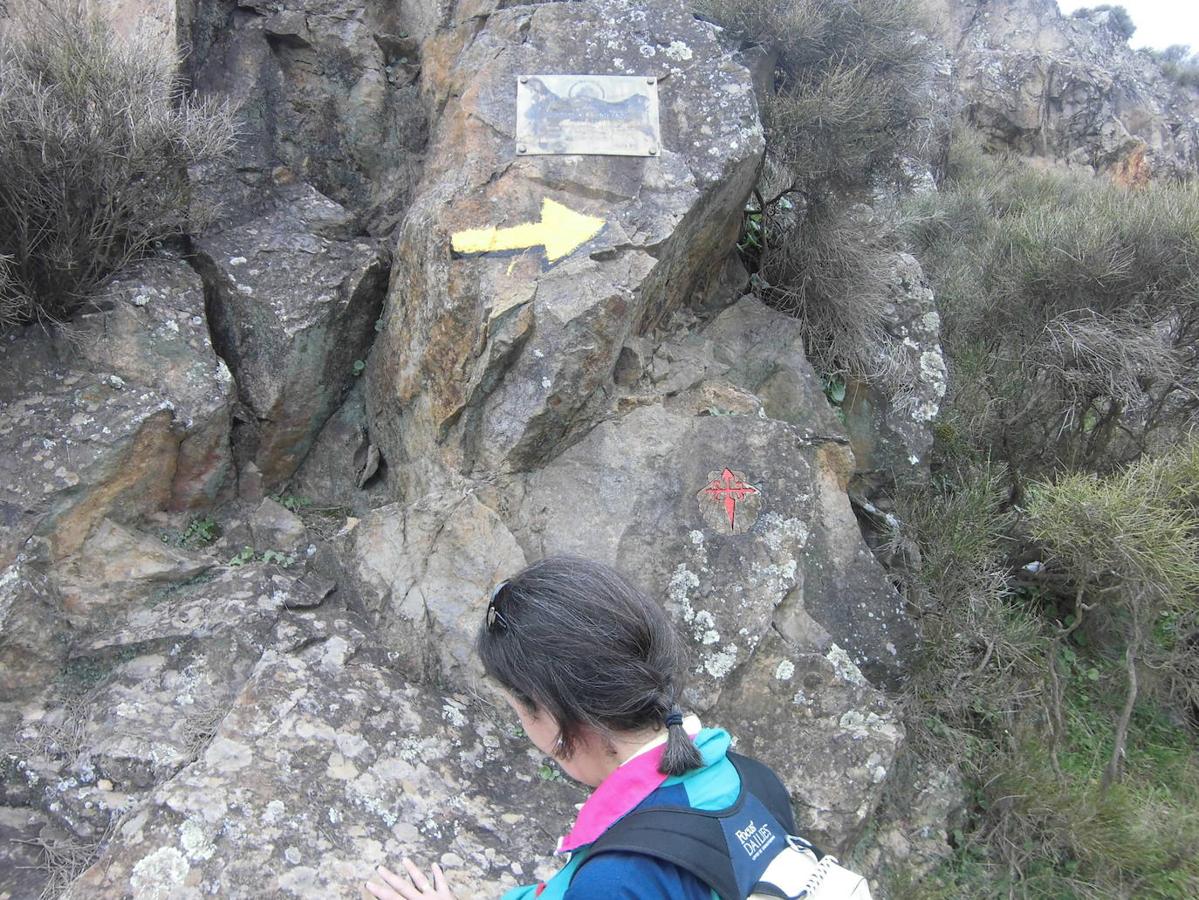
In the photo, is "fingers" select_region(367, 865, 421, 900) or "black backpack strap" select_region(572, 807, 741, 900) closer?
"black backpack strap" select_region(572, 807, 741, 900)

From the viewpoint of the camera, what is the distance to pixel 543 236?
342cm

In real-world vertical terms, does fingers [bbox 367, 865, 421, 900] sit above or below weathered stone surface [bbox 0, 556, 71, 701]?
above

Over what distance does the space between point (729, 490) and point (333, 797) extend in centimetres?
172

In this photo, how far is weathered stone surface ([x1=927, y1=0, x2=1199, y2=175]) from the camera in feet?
44.8

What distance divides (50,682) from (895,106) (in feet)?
14.8

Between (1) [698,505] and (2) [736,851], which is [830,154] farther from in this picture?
(2) [736,851]

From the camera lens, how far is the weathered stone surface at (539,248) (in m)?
3.29

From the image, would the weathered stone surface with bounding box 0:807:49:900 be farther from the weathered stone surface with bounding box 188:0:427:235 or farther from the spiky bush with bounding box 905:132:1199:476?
the spiky bush with bounding box 905:132:1199:476

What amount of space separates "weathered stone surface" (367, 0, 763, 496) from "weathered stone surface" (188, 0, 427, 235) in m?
0.39

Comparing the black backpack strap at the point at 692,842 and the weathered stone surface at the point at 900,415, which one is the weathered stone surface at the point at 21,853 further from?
the weathered stone surface at the point at 900,415

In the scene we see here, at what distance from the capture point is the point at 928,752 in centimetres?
348

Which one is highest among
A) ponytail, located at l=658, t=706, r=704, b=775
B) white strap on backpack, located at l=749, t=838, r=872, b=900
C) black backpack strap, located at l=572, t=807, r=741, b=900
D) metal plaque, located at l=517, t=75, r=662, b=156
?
metal plaque, located at l=517, t=75, r=662, b=156

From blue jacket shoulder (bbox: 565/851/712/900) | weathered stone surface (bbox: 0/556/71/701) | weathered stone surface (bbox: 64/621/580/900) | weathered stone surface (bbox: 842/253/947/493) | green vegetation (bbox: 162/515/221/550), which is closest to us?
blue jacket shoulder (bbox: 565/851/712/900)

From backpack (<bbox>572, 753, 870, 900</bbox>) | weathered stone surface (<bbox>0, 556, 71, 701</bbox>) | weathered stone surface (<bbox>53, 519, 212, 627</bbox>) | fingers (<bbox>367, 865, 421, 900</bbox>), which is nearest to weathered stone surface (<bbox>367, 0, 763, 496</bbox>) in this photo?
weathered stone surface (<bbox>53, 519, 212, 627</bbox>)
